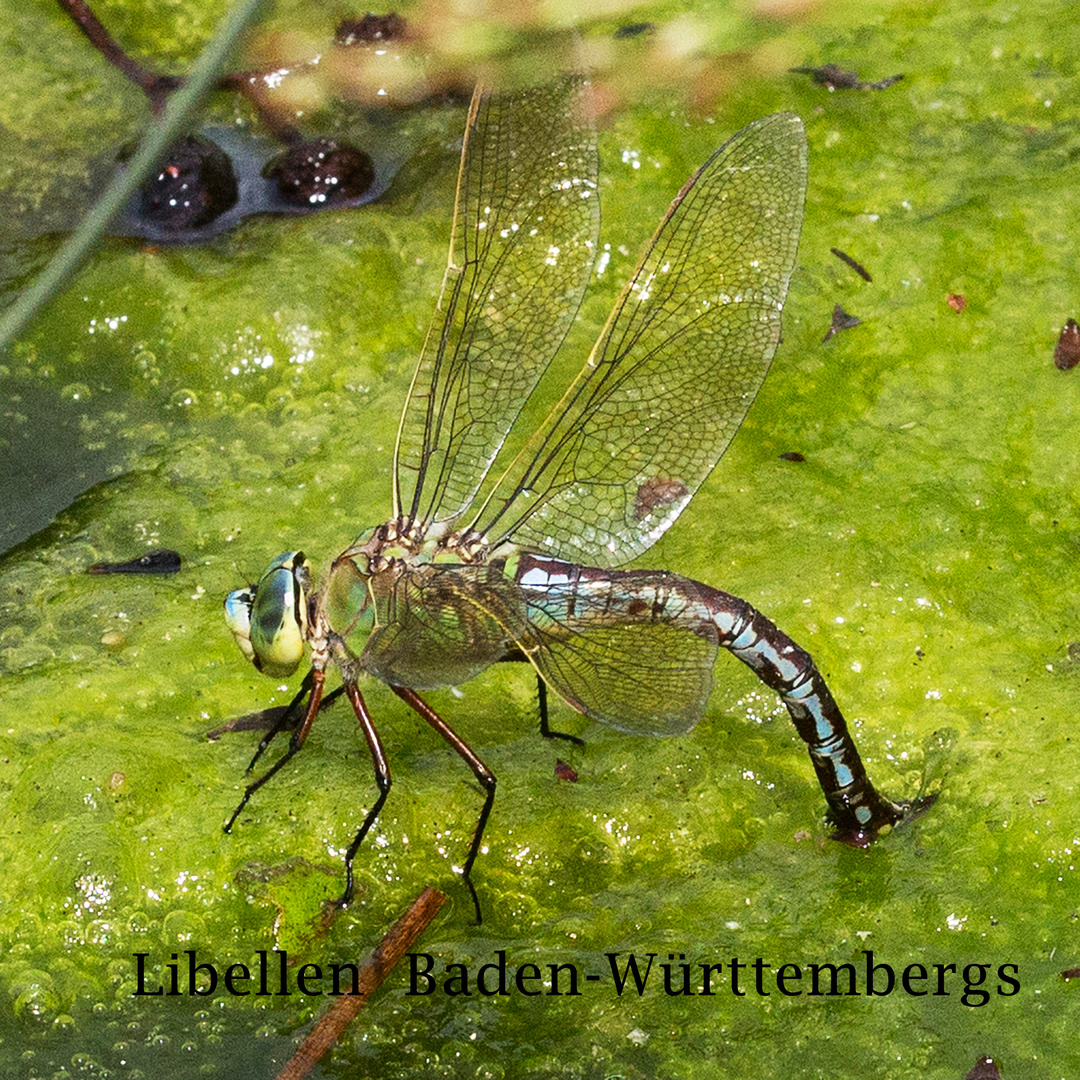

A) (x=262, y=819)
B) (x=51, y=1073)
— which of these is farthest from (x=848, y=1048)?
(x=51, y=1073)

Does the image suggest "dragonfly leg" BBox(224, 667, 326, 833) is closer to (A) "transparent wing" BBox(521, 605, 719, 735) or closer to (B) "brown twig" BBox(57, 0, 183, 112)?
(A) "transparent wing" BBox(521, 605, 719, 735)

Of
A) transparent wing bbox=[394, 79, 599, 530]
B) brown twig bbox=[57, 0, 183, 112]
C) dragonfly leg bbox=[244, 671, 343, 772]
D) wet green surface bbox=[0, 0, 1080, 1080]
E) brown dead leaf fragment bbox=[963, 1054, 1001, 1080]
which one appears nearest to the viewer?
brown dead leaf fragment bbox=[963, 1054, 1001, 1080]

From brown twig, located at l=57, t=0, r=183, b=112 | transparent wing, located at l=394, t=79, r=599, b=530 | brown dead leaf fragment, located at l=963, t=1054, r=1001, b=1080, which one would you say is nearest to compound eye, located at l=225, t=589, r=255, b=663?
transparent wing, located at l=394, t=79, r=599, b=530

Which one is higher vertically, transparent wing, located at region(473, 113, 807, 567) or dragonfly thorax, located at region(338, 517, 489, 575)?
transparent wing, located at region(473, 113, 807, 567)

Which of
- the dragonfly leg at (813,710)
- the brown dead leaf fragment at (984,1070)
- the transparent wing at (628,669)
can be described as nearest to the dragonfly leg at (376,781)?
the transparent wing at (628,669)

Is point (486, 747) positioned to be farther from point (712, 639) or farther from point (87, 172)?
point (87, 172)

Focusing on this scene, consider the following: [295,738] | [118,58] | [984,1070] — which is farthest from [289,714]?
[118,58]
